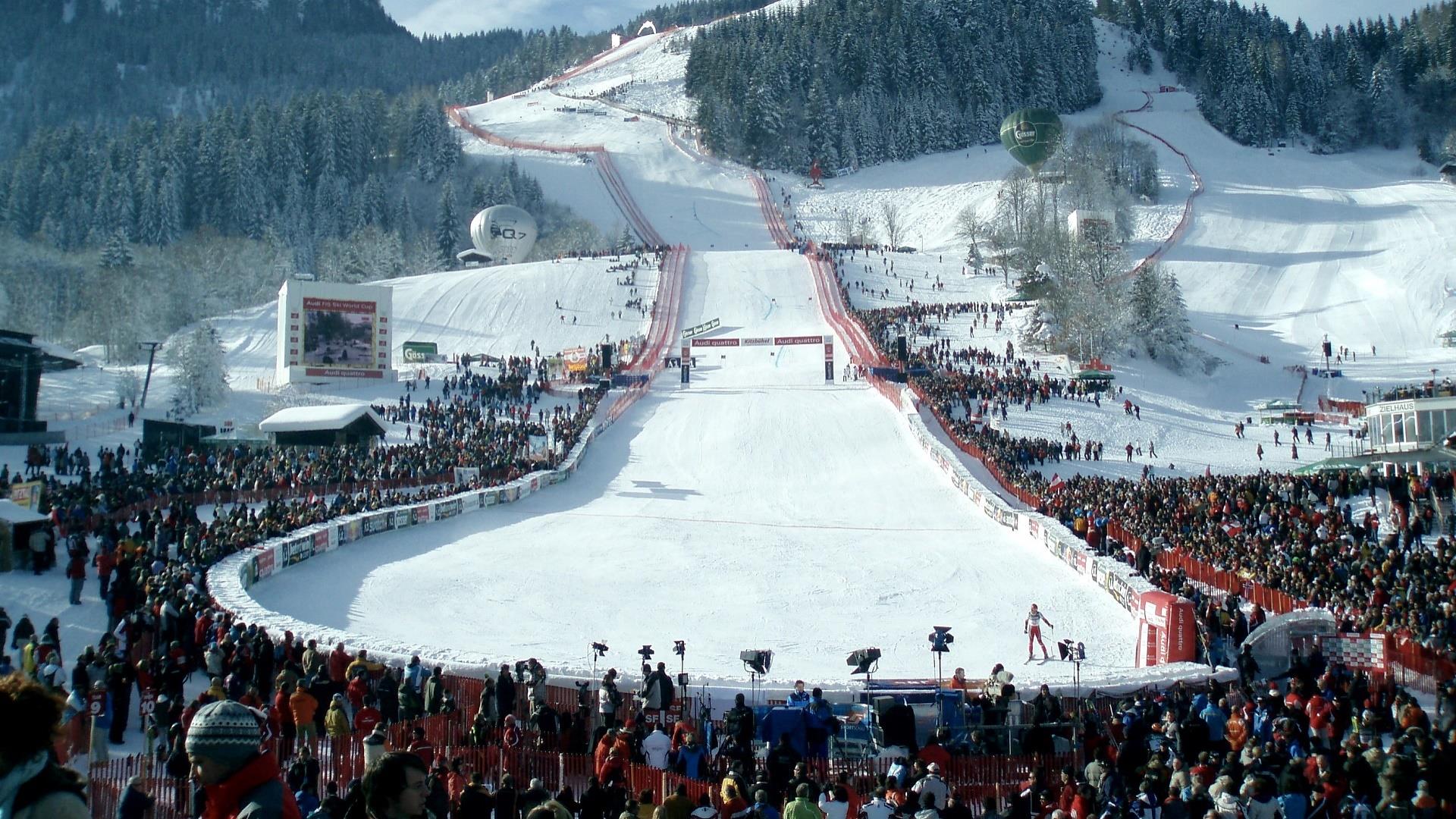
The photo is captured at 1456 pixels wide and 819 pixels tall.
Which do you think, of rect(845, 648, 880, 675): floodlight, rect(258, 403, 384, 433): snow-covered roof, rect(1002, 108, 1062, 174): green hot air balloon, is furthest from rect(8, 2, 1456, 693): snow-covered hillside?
rect(1002, 108, 1062, 174): green hot air balloon

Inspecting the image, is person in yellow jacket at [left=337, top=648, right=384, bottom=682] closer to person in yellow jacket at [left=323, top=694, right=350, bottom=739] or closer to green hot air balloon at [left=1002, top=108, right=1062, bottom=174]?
person in yellow jacket at [left=323, top=694, right=350, bottom=739]

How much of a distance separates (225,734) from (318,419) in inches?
1157

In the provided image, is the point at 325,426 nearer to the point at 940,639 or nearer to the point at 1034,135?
the point at 940,639

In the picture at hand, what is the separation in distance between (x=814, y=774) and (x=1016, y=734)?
2418mm

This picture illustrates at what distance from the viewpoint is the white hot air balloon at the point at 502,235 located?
232 feet

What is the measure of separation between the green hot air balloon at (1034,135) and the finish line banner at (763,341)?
1066 inches

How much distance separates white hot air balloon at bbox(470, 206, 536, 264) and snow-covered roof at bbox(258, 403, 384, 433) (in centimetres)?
4020

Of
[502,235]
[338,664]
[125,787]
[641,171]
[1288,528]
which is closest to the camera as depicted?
[125,787]

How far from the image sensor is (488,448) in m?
28.3

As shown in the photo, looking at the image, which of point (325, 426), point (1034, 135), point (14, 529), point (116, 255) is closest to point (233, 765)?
point (14, 529)

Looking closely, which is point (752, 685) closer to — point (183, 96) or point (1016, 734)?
point (1016, 734)

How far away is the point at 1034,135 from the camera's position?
6694 centimetres

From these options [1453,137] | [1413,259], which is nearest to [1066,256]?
[1413,259]

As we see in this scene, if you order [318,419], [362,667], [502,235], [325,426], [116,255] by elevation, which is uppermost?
[502,235]
